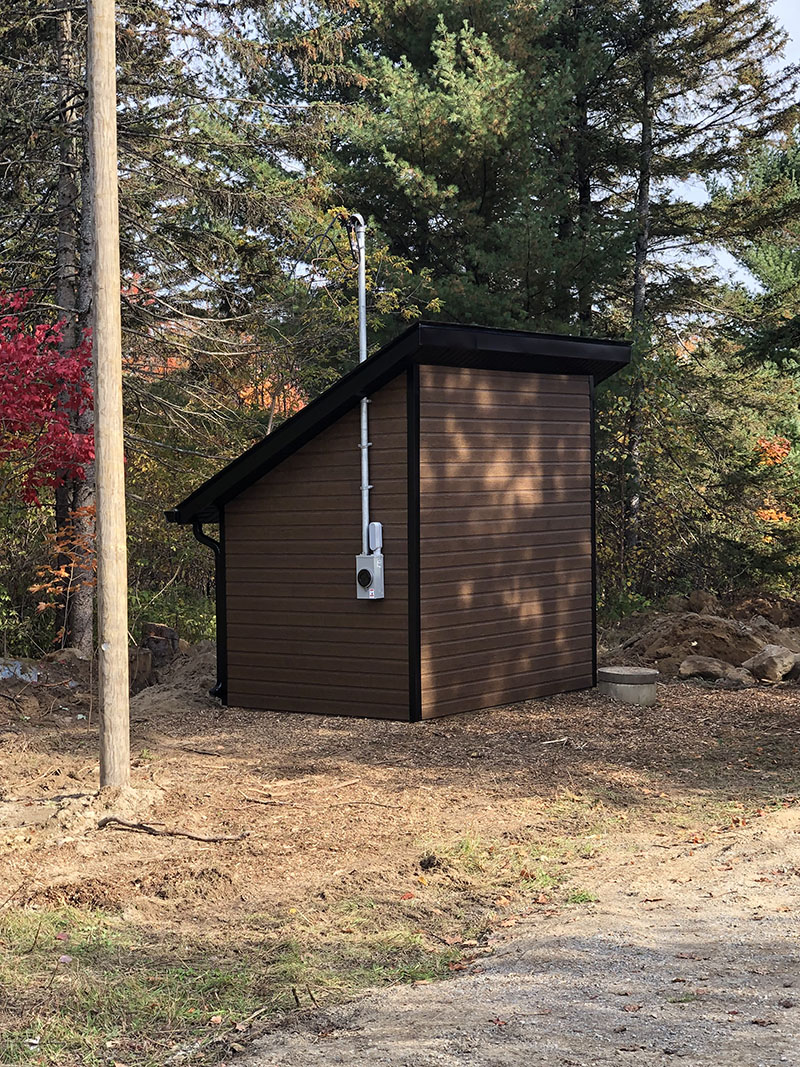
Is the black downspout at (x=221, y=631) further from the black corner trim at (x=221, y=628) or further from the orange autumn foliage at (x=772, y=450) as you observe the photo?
the orange autumn foliage at (x=772, y=450)

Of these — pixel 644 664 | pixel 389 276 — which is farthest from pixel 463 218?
pixel 644 664

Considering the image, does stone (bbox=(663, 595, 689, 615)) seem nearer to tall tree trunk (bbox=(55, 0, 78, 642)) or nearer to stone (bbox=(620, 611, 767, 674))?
stone (bbox=(620, 611, 767, 674))

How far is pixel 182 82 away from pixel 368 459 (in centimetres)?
622

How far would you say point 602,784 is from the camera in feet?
27.1

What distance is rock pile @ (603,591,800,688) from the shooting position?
12430mm

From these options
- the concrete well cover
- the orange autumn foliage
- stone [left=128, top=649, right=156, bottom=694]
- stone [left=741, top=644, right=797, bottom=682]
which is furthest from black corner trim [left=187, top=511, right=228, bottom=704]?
the orange autumn foliage

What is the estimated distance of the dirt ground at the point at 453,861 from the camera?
434 cm

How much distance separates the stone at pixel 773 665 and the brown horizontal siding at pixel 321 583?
4.04 m

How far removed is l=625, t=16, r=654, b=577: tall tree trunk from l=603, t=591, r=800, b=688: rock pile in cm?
378

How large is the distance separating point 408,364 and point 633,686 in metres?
3.73

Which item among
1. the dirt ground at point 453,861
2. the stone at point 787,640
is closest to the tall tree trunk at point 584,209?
the stone at point 787,640

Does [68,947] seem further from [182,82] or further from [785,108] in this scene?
[785,108]

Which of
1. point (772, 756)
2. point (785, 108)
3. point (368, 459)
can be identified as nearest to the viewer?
point (772, 756)

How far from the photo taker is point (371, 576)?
10445 mm
